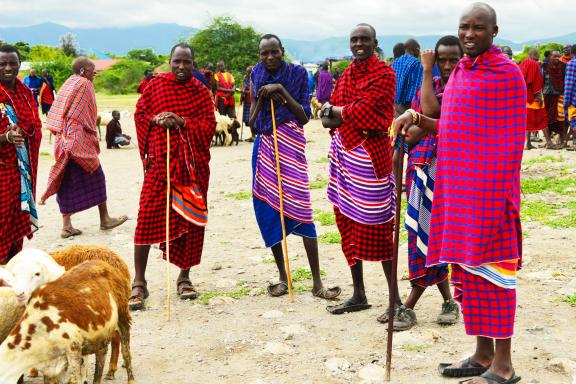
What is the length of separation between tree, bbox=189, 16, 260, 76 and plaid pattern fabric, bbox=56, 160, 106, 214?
30.6m

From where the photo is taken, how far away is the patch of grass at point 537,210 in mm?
7906

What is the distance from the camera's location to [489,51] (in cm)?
376

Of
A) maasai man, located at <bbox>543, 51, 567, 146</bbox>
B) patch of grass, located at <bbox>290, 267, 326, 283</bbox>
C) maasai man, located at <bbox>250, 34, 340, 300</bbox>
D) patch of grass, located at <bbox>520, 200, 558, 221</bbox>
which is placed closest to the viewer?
maasai man, located at <bbox>250, 34, 340, 300</bbox>

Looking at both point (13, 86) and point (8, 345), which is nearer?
point (8, 345)

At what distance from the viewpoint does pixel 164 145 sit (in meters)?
5.72

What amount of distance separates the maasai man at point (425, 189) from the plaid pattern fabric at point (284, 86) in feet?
4.41

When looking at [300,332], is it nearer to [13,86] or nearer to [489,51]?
[489,51]

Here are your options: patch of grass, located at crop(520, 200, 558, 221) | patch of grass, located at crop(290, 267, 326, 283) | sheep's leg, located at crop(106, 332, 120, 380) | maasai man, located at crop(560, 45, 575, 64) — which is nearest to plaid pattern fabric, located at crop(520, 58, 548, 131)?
maasai man, located at crop(560, 45, 575, 64)

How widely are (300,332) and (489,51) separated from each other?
2.41 meters

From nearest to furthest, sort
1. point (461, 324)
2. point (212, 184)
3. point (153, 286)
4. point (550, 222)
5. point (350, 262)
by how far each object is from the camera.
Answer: point (461, 324) → point (350, 262) → point (153, 286) → point (550, 222) → point (212, 184)

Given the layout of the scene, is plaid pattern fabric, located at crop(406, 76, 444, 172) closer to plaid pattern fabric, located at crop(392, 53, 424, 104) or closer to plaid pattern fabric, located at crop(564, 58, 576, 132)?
plaid pattern fabric, located at crop(392, 53, 424, 104)

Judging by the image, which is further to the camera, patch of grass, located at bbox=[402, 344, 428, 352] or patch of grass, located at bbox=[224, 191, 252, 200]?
patch of grass, located at bbox=[224, 191, 252, 200]

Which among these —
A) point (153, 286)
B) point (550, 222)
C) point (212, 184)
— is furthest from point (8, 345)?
point (212, 184)

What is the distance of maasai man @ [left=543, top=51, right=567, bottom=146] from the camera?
14.4m
